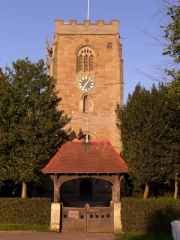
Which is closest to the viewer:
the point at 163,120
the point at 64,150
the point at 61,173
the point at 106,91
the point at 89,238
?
the point at 89,238

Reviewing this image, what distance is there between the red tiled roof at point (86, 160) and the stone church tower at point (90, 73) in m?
26.8

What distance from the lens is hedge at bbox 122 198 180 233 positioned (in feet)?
70.5

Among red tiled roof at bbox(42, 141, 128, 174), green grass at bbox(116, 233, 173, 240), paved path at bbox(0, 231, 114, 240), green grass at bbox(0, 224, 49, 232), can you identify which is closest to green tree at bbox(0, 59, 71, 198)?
red tiled roof at bbox(42, 141, 128, 174)

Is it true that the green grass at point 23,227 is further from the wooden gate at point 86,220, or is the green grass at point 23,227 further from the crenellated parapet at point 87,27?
the crenellated parapet at point 87,27

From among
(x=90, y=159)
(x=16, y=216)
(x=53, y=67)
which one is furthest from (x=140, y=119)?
(x=53, y=67)

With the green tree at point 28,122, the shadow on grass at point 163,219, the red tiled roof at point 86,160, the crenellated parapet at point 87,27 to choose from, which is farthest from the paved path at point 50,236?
the crenellated parapet at point 87,27

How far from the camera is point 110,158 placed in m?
24.5

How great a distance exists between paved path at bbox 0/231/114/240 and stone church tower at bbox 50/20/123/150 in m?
30.9

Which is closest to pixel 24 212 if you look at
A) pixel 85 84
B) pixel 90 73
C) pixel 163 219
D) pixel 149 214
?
pixel 149 214

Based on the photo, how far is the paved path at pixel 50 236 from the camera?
19.9m

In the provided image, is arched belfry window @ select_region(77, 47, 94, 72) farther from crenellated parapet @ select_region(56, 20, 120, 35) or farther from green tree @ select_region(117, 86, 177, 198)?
green tree @ select_region(117, 86, 177, 198)

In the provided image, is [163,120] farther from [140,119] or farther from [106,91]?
[106,91]

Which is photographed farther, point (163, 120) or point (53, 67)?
point (53, 67)

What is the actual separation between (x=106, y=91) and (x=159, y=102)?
25102mm
